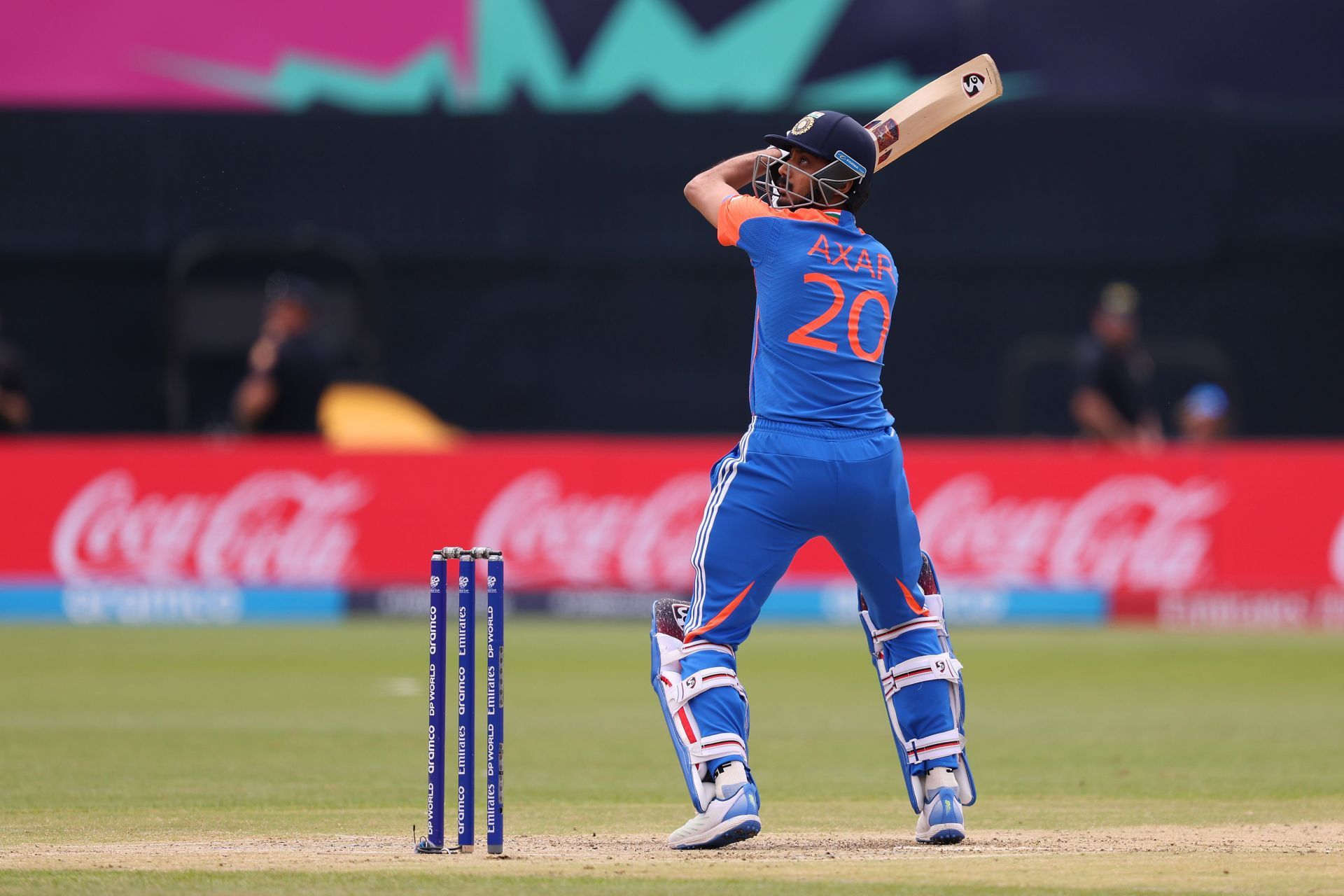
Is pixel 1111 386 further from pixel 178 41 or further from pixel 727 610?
pixel 727 610

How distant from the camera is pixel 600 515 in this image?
643 inches

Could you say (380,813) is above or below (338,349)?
below

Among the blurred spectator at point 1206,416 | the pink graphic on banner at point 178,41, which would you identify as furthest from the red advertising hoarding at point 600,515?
the pink graphic on banner at point 178,41

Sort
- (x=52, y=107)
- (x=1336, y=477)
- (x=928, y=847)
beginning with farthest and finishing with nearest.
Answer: (x=52, y=107) < (x=1336, y=477) < (x=928, y=847)

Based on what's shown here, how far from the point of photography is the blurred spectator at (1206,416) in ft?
60.4

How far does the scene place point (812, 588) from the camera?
16453mm

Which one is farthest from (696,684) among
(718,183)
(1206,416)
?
(1206,416)

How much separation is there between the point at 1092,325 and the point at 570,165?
16.6 feet

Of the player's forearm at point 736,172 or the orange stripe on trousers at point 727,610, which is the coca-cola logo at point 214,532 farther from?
the orange stripe on trousers at point 727,610

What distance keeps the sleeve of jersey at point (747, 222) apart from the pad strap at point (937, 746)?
5.04 ft

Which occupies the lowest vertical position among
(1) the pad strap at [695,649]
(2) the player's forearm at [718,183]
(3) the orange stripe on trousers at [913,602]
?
(1) the pad strap at [695,649]

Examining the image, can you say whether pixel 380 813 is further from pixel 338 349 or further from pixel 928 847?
pixel 338 349

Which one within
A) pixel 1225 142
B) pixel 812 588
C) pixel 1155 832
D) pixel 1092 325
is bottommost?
pixel 1155 832

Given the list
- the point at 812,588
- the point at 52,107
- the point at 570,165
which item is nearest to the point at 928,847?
the point at 812,588
